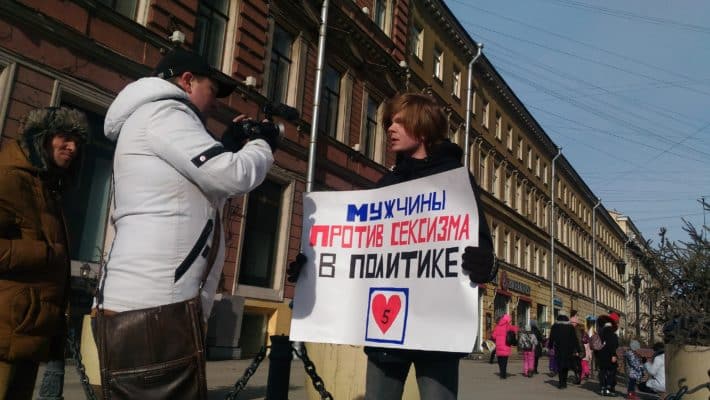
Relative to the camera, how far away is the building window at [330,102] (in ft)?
55.8

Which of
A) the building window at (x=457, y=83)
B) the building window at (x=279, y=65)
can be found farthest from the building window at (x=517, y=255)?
the building window at (x=279, y=65)

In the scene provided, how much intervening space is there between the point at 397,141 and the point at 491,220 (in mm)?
28910

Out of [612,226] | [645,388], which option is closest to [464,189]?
[645,388]

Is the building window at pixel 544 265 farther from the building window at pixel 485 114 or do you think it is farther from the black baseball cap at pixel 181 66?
the black baseball cap at pixel 181 66

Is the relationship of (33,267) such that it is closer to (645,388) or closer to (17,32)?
(17,32)

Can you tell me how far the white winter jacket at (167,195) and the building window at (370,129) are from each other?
17.1 meters

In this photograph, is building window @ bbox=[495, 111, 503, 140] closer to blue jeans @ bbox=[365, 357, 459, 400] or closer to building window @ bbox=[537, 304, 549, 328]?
building window @ bbox=[537, 304, 549, 328]

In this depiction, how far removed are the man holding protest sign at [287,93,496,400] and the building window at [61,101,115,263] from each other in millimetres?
7954

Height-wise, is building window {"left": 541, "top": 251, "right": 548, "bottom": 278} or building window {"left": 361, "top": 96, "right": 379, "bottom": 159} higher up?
building window {"left": 361, "top": 96, "right": 379, "bottom": 159}

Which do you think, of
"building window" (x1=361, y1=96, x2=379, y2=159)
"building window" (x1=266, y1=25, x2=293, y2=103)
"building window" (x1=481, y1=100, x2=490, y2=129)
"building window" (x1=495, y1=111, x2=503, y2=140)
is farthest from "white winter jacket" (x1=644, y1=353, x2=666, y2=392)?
"building window" (x1=495, y1=111, x2=503, y2=140)

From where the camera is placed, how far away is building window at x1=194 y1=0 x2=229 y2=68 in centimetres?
1271

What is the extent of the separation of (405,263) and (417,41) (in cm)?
2215

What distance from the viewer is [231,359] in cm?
1243

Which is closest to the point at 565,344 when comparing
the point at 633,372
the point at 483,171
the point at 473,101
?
the point at 633,372
